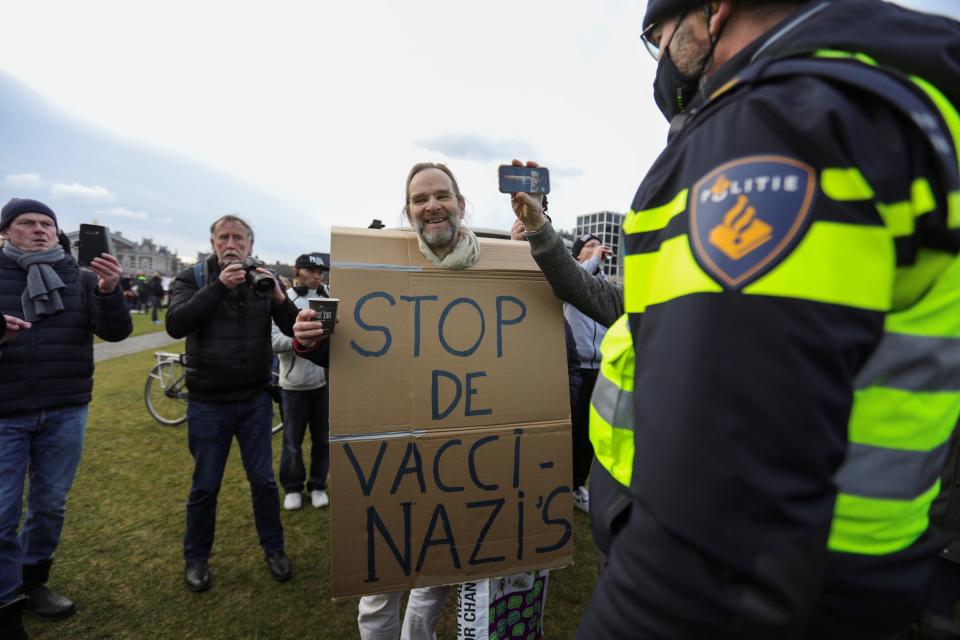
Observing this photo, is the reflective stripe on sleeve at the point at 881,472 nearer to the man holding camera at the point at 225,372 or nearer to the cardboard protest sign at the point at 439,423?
the cardboard protest sign at the point at 439,423

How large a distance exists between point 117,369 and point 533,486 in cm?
1133

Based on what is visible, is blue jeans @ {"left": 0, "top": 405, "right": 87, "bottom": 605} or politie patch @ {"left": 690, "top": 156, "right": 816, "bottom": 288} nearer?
politie patch @ {"left": 690, "top": 156, "right": 816, "bottom": 288}

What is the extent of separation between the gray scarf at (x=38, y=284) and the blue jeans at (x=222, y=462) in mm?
962

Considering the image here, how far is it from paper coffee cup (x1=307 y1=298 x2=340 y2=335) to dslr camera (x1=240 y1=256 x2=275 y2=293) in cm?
123

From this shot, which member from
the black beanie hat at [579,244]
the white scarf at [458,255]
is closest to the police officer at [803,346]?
the white scarf at [458,255]

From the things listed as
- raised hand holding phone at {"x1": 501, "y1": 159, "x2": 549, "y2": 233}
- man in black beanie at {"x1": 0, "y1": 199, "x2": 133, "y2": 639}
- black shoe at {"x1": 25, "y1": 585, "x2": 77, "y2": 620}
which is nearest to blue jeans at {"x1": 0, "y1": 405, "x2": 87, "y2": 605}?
man in black beanie at {"x1": 0, "y1": 199, "x2": 133, "y2": 639}

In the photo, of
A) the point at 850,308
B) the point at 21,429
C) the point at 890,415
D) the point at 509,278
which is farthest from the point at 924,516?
the point at 21,429

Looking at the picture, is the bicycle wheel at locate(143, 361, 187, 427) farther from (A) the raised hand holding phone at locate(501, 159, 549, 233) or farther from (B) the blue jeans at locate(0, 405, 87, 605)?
(A) the raised hand holding phone at locate(501, 159, 549, 233)

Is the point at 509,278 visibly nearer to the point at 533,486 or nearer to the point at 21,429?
the point at 533,486

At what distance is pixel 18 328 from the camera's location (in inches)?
97.3

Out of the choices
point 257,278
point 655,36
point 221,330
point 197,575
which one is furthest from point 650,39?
point 197,575

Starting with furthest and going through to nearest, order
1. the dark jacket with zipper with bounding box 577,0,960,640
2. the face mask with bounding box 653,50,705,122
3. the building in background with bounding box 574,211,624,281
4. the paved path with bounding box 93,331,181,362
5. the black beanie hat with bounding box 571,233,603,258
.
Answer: the building in background with bounding box 574,211,624,281 → the paved path with bounding box 93,331,181,362 → the black beanie hat with bounding box 571,233,603,258 → the face mask with bounding box 653,50,705,122 → the dark jacket with zipper with bounding box 577,0,960,640

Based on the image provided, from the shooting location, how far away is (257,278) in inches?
110

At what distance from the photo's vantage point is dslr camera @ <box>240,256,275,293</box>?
279cm
